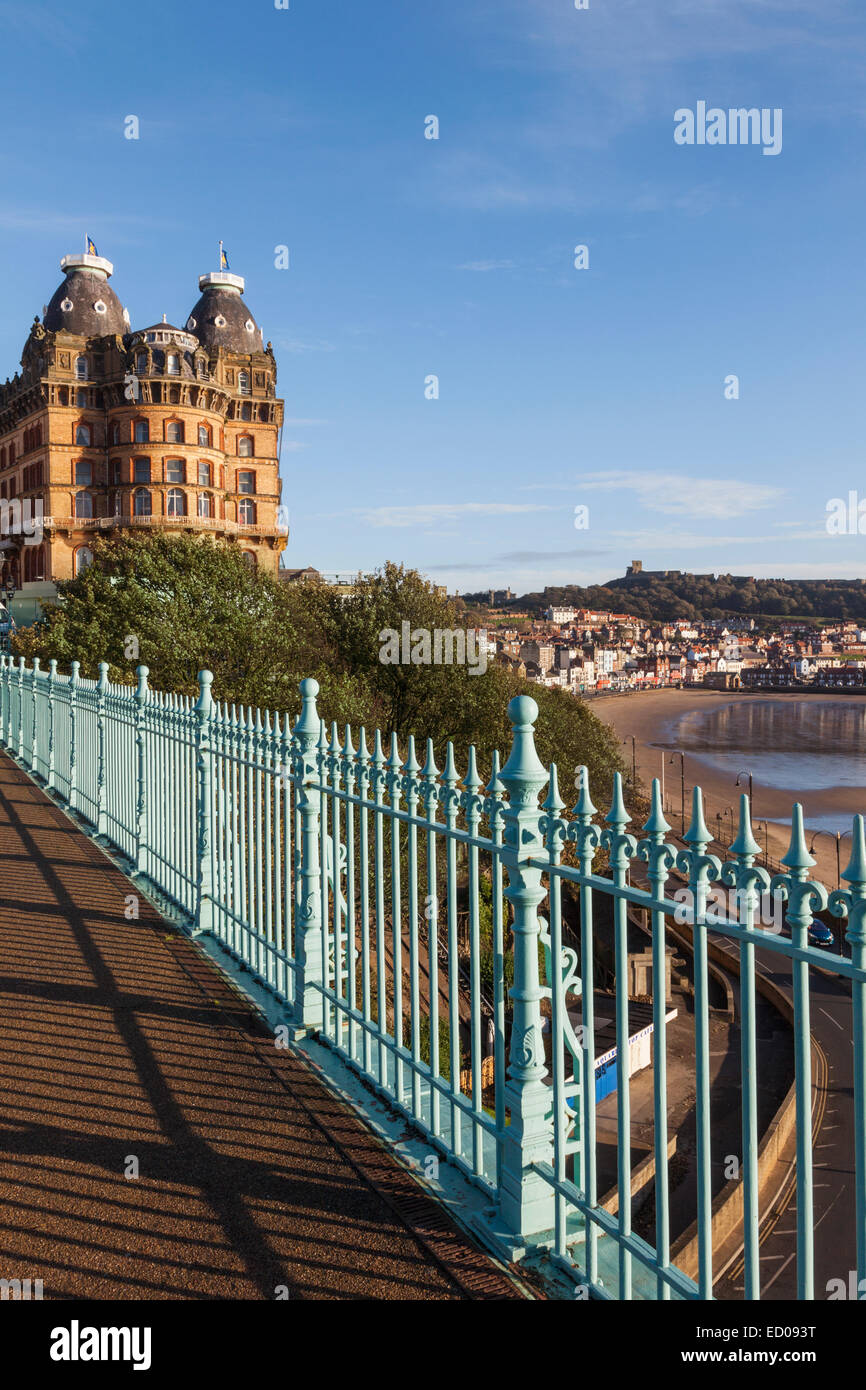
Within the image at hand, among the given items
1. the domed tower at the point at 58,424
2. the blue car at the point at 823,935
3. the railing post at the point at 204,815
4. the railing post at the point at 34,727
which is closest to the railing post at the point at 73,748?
Result: the railing post at the point at 34,727

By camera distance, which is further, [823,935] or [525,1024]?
[823,935]

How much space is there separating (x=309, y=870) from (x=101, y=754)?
581cm

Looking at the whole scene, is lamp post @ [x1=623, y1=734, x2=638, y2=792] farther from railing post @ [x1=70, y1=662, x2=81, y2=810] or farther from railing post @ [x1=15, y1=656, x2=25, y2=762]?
railing post @ [x1=70, y1=662, x2=81, y2=810]

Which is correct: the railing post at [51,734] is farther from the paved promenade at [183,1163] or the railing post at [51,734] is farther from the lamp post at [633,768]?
the lamp post at [633,768]

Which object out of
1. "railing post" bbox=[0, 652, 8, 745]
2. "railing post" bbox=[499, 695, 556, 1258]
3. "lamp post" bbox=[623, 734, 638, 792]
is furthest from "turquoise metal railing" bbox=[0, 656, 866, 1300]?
"lamp post" bbox=[623, 734, 638, 792]

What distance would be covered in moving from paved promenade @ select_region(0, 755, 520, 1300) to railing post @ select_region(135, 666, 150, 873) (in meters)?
2.38

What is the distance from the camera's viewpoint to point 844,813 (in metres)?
61.0

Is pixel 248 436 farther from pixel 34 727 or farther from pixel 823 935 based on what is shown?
pixel 34 727

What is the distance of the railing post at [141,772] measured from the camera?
27.3 ft

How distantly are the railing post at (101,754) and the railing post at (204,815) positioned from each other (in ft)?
10.9

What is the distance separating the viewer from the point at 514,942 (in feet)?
10.9

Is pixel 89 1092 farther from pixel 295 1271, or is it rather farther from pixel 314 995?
pixel 295 1271

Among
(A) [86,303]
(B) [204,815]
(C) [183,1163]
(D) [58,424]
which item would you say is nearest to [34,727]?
(B) [204,815]

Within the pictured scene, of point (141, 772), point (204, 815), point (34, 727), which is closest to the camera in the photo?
point (204, 815)
